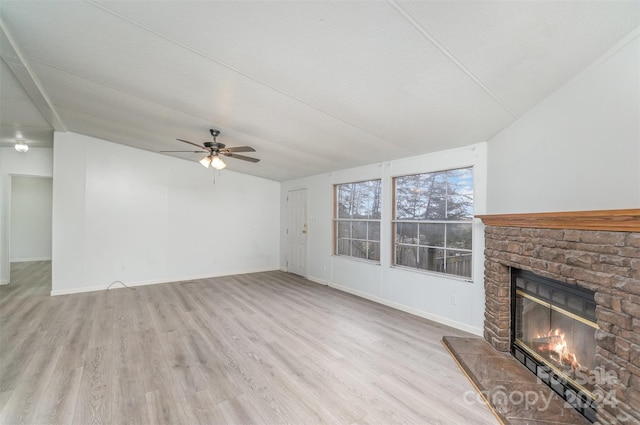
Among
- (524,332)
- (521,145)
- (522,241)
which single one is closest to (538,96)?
(521,145)

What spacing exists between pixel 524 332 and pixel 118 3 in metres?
4.30

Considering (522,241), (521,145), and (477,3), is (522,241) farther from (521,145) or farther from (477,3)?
(477,3)

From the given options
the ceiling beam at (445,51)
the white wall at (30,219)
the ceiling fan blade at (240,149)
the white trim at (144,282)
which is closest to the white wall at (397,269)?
the ceiling beam at (445,51)

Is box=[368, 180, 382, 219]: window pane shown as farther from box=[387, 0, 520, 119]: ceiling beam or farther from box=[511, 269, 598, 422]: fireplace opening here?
box=[387, 0, 520, 119]: ceiling beam

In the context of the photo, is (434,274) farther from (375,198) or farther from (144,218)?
(144,218)

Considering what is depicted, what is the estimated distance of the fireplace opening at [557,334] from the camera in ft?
5.98

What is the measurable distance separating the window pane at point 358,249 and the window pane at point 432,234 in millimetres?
1241

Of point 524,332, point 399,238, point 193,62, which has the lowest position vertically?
point 524,332

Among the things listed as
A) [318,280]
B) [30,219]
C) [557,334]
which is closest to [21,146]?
[30,219]

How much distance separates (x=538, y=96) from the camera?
7.07ft

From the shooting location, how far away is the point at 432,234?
3732mm

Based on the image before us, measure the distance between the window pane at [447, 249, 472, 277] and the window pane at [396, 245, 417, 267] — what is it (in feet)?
1.79

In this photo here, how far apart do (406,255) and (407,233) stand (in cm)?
36

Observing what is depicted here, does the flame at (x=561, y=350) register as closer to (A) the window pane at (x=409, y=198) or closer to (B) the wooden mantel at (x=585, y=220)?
(B) the wooden mantel at (x=585, y=220)
